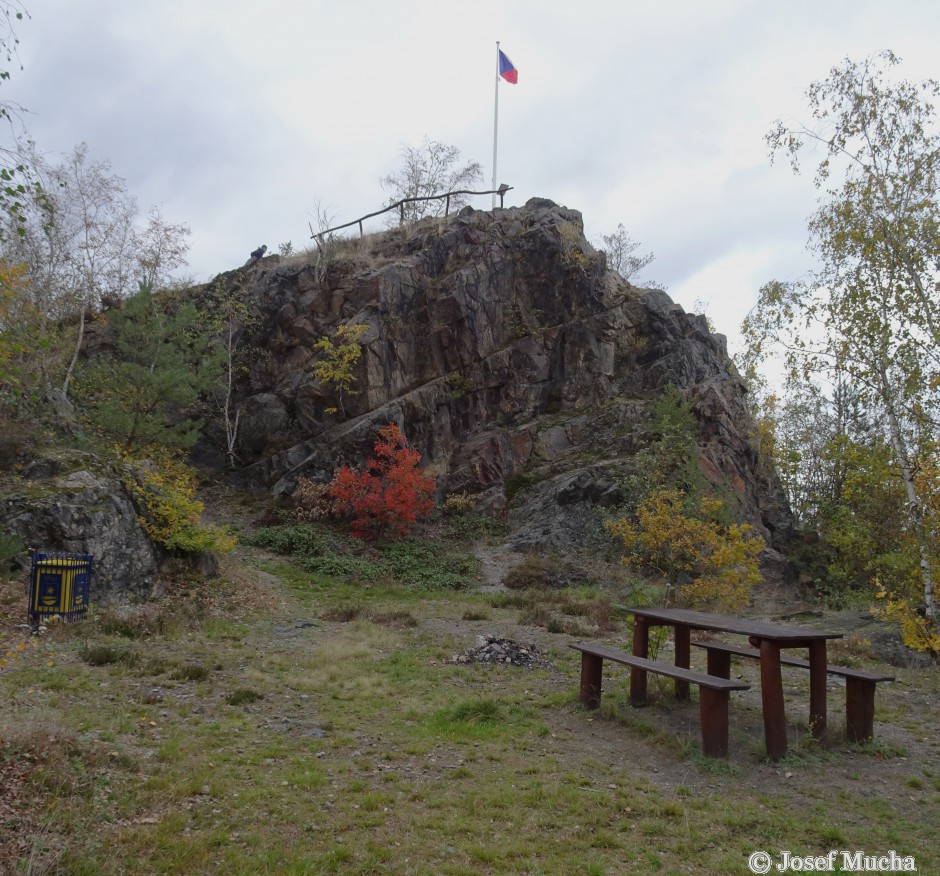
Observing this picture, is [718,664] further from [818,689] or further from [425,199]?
[425,199]

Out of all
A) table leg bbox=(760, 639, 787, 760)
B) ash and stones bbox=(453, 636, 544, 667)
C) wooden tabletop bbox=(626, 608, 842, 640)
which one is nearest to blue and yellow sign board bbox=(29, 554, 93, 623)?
ash and stones bbox=(453, 636, 544, 667)

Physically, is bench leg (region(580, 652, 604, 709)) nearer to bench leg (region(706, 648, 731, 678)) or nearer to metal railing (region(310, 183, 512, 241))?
bench leg (region(706, 648, 731, 678))

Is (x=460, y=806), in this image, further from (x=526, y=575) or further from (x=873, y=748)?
(x=526, y=575)

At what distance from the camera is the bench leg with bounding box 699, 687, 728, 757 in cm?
626

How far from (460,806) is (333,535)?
19614 mm

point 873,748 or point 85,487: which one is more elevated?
point 85,487

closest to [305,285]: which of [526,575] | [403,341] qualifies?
[403,341]

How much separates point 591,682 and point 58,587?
8.57 metres

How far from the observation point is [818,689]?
683 centimetres

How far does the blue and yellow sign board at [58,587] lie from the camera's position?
10578mm

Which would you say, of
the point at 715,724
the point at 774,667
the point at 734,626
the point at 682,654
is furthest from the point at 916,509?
the point at 715,724

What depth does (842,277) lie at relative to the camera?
37.4 ft

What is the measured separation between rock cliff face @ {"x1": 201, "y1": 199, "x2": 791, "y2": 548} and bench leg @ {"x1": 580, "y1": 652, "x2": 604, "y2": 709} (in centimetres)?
1804

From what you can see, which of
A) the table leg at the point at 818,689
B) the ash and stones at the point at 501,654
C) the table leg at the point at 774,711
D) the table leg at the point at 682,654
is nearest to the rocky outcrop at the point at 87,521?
the ash and stones at the point at 501,654
